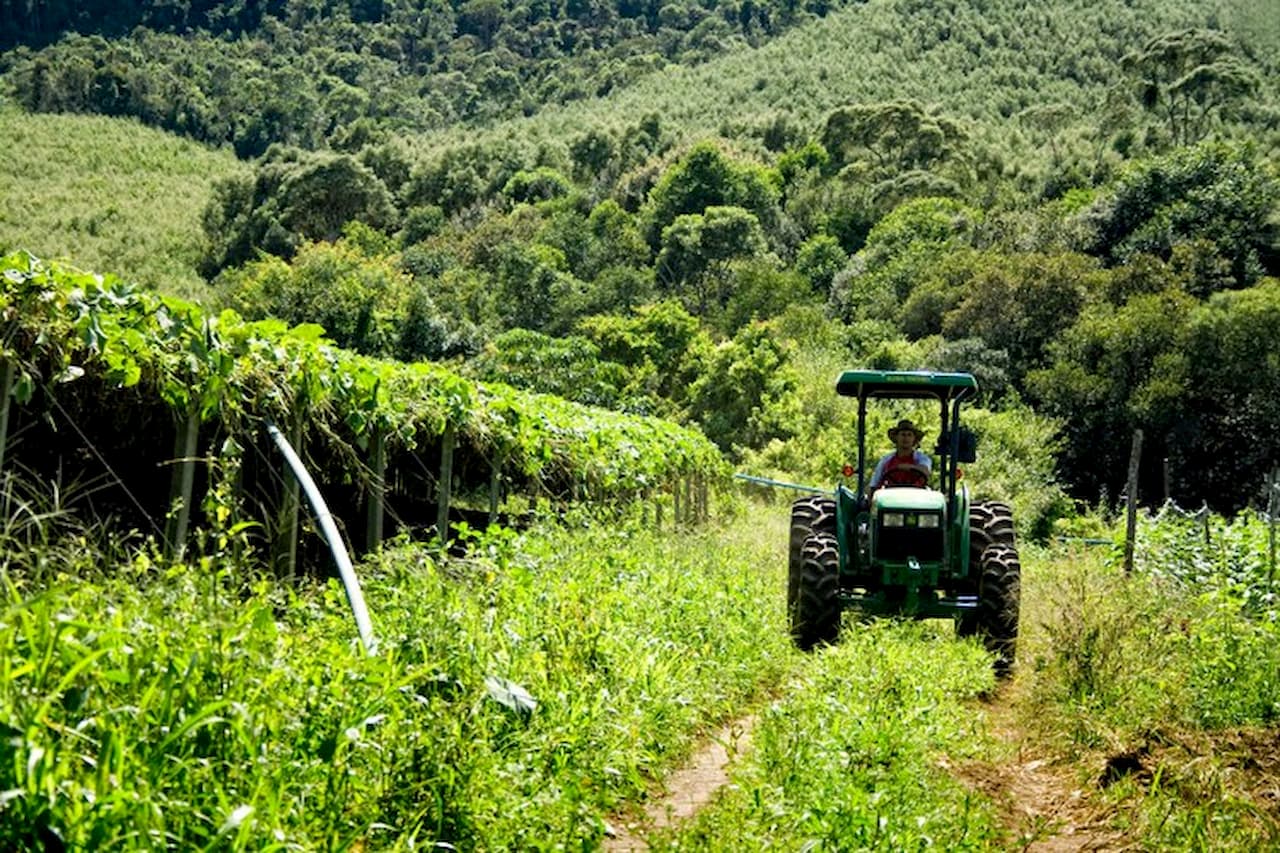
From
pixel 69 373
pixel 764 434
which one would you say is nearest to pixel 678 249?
pixel 764 434

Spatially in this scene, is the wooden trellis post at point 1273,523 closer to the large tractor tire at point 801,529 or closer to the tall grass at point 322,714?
the large tractor tire at point 801,529

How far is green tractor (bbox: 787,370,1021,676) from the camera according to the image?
10.1m

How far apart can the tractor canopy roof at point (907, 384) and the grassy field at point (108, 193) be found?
45.6 m

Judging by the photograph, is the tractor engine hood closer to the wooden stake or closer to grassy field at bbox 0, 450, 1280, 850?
grassy field at bbox 0, 450, 1280, 850

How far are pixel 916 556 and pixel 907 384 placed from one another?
138cm

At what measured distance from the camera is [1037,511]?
3228cm

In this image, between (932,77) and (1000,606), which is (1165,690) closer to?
(1000,606)

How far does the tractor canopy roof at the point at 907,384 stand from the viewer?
33.8 ft

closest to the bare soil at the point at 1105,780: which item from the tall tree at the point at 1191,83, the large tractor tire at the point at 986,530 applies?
the large tractor tire at the point at 986,530

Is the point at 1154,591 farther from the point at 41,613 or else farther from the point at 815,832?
the point at 41,613

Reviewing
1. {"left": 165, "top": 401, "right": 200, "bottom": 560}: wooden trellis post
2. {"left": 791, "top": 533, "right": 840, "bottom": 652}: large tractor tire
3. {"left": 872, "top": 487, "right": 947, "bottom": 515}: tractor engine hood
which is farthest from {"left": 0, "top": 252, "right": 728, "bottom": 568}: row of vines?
{"left": 872, "top": 487, "right": 947, "bottom": 515}: tractor engine hood

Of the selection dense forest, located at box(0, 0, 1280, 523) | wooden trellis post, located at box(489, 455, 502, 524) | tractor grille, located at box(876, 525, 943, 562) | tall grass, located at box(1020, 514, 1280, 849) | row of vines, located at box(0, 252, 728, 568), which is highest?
dense forest, located at box(0, 0, 1280, 523)

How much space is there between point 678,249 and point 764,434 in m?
23.3

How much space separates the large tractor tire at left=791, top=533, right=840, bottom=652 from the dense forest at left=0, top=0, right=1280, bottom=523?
495 cm
